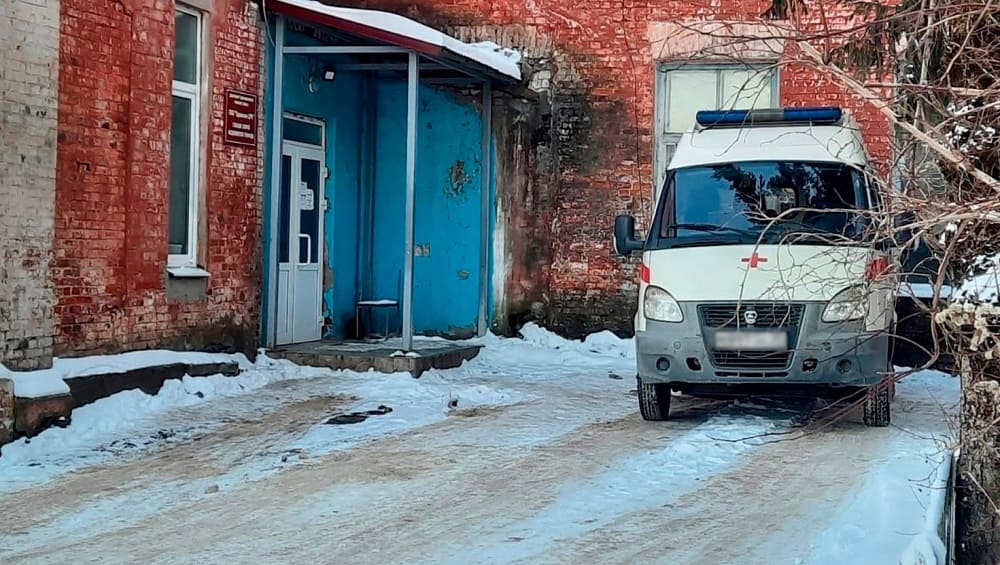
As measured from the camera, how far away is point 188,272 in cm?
1069

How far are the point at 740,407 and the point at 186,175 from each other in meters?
5.68

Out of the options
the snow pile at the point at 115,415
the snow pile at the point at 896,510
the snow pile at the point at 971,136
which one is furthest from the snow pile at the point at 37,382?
the snow pile at the point at 971,136

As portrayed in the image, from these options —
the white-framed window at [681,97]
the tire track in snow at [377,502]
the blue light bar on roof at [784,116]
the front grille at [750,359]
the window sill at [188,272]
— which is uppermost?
the white-framed window at [681,97]

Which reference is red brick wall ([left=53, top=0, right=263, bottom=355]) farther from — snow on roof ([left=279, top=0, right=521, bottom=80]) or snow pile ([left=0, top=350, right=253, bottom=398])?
snow on roof ([left=279, top=0, right=521, bottom=80])

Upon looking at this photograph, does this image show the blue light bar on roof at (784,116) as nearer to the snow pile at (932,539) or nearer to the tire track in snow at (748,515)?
the tire track in snow at (748,515)

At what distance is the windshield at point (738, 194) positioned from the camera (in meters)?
8.79

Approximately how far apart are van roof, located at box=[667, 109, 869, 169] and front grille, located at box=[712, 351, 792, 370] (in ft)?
5.50

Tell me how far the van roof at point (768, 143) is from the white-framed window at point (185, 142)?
468 centimetres

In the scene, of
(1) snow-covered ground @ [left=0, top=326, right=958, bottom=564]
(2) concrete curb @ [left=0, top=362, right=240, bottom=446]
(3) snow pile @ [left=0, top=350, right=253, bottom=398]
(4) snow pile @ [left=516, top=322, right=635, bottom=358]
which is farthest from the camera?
(4) snow pile @ [left=516, top=322, right=635, bottom=358]

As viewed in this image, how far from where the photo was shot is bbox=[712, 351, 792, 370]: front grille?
834 centimetres

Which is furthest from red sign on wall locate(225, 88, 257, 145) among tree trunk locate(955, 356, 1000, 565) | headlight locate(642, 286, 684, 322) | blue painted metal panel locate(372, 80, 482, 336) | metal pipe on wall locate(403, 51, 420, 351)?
tree trunk locate(955, 356, 1000, 565)

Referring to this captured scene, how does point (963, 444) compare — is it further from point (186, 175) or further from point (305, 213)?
point (305, 213)

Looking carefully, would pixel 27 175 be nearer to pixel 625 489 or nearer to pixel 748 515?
pixel 625 489

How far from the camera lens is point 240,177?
37.7 ft
